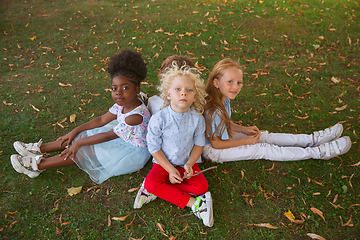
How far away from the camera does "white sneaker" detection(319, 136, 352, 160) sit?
133 inches

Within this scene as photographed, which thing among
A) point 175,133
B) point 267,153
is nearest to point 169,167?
point 175,133

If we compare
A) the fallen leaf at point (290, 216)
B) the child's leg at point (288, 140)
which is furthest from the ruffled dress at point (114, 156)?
the fallen leaf at point (290, 216)

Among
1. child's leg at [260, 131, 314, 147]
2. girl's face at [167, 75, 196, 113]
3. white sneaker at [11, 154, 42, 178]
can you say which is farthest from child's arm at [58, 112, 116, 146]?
child's leg at [260, 131, 314, 147]

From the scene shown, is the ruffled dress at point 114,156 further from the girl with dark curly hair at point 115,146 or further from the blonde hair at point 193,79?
the blonde hair at point 193,79

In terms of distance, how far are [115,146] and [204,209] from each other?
1523mm

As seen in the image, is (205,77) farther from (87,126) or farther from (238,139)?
(87,126)

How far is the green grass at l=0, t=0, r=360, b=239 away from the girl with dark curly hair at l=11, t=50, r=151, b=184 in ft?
0.70

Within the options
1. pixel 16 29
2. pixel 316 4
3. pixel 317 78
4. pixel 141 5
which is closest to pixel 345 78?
pixel 317 78

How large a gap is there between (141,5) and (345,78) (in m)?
6.28

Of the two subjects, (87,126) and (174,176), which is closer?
(174,176)

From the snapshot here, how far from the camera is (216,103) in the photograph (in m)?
3.12

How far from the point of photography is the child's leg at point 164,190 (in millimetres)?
2926

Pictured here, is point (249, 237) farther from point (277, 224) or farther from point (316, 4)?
point (316, 4)

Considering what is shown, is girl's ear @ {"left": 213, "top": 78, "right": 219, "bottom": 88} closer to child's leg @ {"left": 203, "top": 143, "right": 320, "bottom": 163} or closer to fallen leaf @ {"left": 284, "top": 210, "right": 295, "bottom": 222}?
child's leg @ {"left": 203, "top": 143, "right": 320, "bottom": 163}
